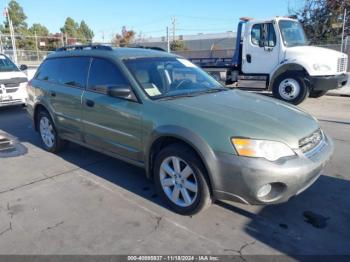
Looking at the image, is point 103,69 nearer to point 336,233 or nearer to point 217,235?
point 217,235

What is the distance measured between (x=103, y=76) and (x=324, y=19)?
24.0 metres

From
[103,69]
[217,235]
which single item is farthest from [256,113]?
[103,69]

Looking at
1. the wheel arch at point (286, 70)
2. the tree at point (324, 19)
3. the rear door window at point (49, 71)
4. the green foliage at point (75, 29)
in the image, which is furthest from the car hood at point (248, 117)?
the green foliage at point (75, 29)

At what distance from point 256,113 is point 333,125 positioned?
4651 mm

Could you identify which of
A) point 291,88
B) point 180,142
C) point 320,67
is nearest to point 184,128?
point 180,142

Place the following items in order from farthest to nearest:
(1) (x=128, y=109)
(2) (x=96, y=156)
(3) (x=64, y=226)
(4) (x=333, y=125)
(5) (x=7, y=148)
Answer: (4) (x=333, y=125) < (5) (x=7, y=148) < (2) (x=96, y=156) < (1) (x=128, y=109) < (3) (x=64, y=226)

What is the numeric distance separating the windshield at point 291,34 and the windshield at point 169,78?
669 cm

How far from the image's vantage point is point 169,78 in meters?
4.12

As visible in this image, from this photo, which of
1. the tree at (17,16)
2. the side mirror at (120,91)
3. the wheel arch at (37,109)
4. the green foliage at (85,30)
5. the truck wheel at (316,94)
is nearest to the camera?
the side mirror at (120,91)

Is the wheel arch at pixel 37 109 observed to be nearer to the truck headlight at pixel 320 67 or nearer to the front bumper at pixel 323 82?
the front bumper at pixel 323 82

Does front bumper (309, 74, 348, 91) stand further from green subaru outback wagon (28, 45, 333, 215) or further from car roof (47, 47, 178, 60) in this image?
car roof (47, 47, 178, 60)

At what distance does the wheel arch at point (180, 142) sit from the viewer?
118 inches

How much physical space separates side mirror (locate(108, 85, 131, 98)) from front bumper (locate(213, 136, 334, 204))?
4.36 ft

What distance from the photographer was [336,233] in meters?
3.02
